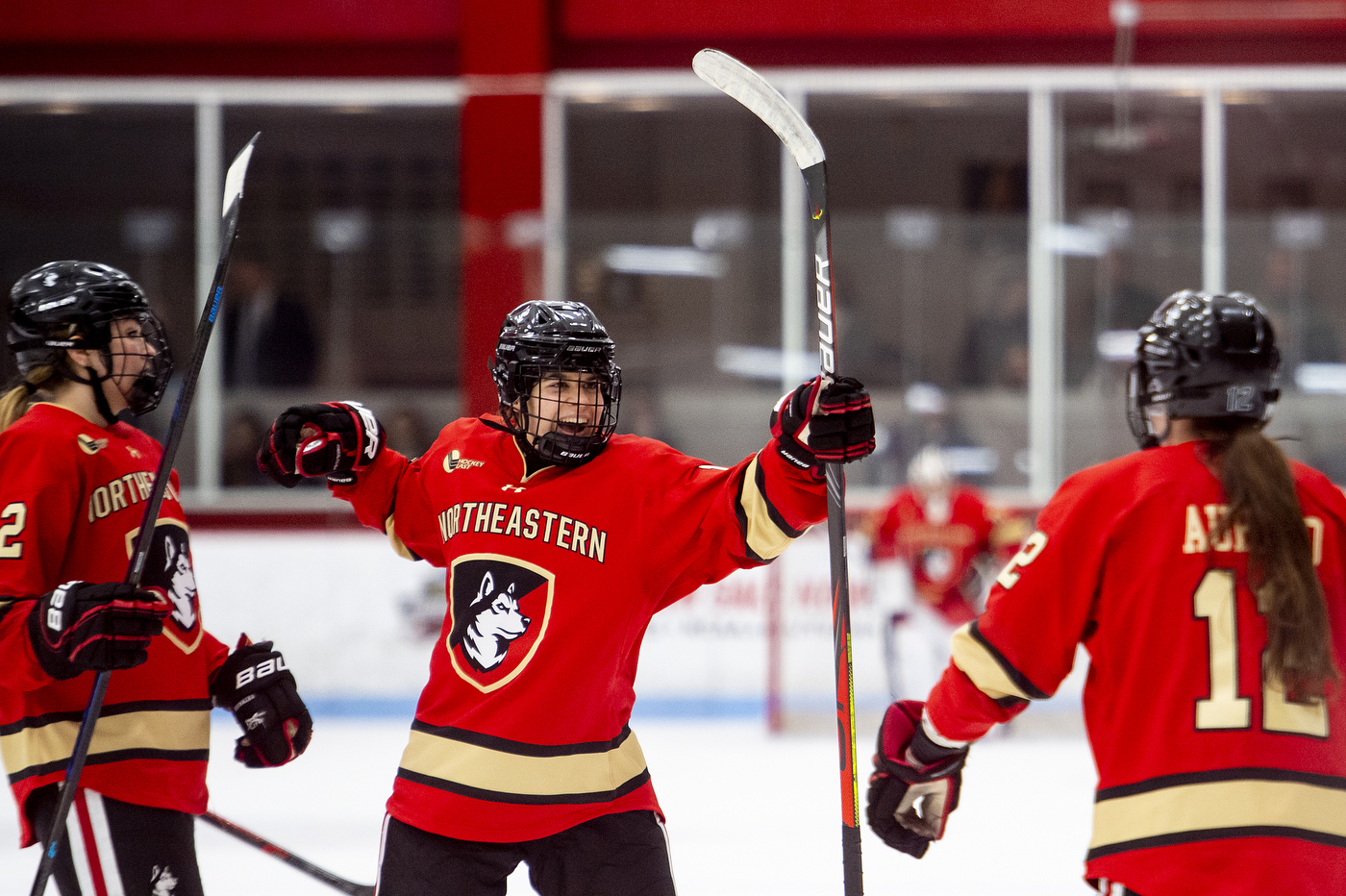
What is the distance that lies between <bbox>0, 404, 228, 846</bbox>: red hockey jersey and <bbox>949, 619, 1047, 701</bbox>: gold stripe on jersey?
3.59 feet

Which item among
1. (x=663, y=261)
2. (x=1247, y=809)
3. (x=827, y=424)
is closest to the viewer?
(x=1247, y=809)

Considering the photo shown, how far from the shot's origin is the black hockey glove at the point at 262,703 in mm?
1972

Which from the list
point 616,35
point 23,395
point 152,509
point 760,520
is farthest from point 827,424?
point 616,35

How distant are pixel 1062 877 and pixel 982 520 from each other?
2.56 metres

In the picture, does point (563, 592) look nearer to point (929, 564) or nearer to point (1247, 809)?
point (1247, 809)

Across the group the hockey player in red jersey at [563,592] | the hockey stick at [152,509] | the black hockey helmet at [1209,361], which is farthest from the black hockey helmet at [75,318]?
the black hockey helmet at [1209,361]

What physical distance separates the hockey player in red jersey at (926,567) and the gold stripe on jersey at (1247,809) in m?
4.31

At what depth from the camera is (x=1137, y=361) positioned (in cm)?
155

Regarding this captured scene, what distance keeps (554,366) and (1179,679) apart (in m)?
0.86

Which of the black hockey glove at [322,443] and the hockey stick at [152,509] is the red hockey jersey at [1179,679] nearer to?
the black hockey glove at [322,443]

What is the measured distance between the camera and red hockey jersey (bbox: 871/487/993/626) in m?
5.68

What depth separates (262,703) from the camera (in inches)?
77.8

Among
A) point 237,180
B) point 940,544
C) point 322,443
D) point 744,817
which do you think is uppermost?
point 237,180

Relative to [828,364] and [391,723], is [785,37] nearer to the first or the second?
[391,723]
